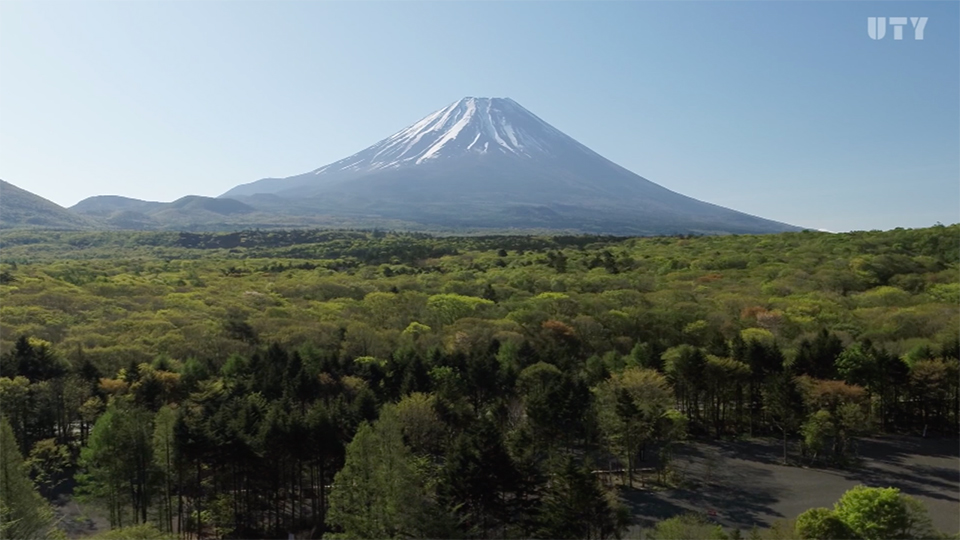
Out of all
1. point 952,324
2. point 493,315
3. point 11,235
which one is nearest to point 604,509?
point 493,315

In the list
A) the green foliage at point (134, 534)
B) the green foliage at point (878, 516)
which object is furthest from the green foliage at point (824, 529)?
the green foliage at point (134, 534)

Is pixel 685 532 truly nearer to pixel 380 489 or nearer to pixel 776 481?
pixel 380 489

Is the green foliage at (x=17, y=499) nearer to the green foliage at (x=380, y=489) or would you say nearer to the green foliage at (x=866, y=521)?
the green foliage at (x=380, y=489)

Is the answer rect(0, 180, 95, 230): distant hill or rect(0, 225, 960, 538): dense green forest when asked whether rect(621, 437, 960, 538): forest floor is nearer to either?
rect(0, 225, 960, 538): dense green forest

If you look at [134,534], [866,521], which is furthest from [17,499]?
[866,521]

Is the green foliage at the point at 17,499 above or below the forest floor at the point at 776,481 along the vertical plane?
above

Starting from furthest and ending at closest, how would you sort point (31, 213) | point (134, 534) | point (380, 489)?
point (31, 213) < point (380, 489) < point (134, 534)
